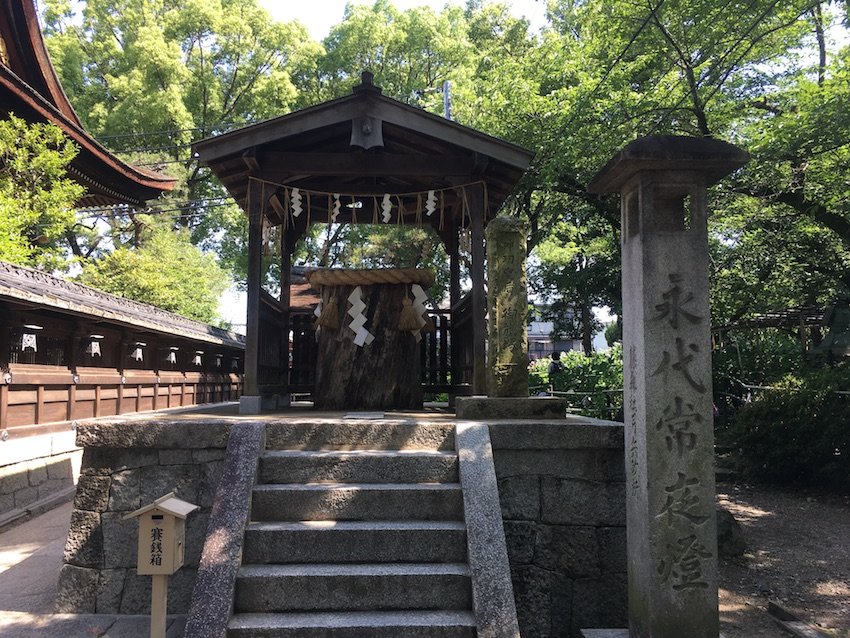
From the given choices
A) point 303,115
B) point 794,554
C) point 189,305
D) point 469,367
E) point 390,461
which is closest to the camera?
point 390,461

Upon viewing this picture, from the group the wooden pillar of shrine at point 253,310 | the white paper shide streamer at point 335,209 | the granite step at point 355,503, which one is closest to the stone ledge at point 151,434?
the granite step at point 355,503

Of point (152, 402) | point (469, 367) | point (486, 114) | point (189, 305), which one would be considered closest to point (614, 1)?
point (486, 114)

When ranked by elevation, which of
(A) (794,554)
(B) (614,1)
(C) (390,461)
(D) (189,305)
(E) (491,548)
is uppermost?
(B) (614,1)

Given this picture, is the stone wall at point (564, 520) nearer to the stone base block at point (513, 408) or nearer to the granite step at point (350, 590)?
the stone base block at point (513, 408)

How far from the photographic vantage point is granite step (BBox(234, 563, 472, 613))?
12.5 feet

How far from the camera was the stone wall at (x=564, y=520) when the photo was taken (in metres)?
4.64

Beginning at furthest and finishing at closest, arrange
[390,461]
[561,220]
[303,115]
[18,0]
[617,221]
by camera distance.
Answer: [561,220] < [617,221] < [18,0] < [303,115] < [390,461]

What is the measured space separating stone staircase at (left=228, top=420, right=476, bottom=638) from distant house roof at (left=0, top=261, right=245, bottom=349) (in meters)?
5.58

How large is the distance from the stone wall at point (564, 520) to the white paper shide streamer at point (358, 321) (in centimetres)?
266

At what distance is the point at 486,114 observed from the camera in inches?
546

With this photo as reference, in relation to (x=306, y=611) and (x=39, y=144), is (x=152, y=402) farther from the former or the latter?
(x=306, y=611)

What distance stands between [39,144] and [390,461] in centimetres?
1001

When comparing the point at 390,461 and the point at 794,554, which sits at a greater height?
the point at 390,461

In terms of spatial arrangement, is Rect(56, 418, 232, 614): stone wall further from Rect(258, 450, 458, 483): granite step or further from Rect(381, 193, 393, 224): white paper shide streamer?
Rect(381, 193, 393, 224): white paper shide streamer
